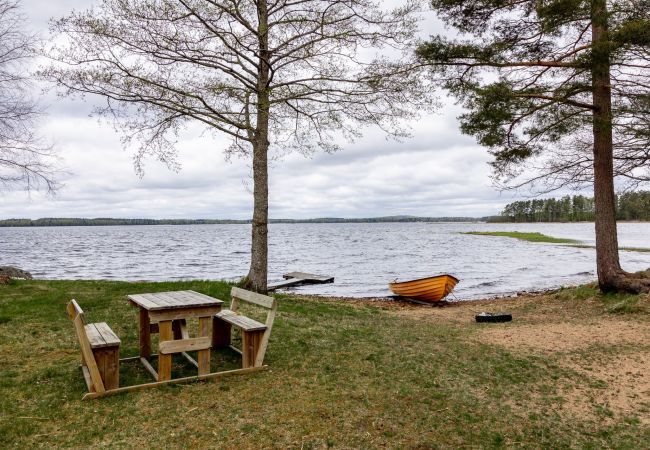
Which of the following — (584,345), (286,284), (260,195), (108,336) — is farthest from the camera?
(286,284)

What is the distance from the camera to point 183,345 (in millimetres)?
5453

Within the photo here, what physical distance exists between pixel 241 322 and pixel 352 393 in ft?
6.00

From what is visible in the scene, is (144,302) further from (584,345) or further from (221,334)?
(584,345)

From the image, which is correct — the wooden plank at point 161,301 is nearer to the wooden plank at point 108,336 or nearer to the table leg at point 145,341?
the table leg at point 145,341

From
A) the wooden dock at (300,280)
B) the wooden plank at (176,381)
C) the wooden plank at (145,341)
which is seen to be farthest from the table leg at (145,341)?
the wooden dock at (300,280)

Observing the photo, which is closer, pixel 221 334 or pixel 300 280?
pixel 221 334

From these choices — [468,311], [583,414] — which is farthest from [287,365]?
[468,311]

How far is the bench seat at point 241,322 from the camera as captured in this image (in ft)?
19.7

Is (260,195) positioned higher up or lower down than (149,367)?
higher up

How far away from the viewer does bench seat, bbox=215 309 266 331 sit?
6012 mm

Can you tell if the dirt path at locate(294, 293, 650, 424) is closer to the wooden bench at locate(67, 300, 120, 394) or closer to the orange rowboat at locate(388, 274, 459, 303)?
the orange rowboat at locate(388, 274, 459, 303)

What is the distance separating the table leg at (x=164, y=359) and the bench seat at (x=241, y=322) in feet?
3.06

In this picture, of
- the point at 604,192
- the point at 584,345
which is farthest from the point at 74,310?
the point at 604,192

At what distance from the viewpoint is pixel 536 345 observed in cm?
794
